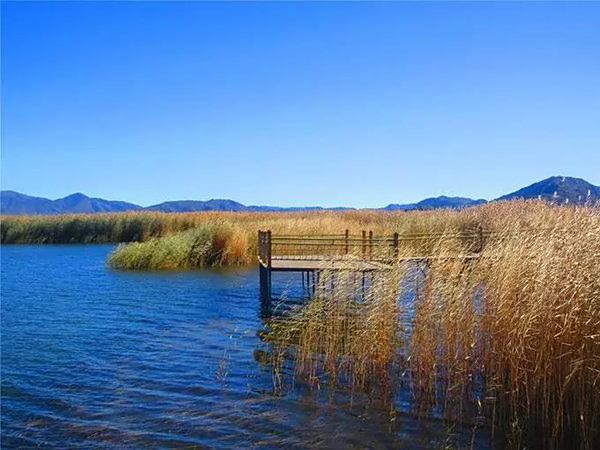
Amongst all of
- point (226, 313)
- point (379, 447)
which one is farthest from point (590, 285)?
point (226, 313)

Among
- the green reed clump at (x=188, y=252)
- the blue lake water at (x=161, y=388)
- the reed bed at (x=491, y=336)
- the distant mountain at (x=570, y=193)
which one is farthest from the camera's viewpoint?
the green reed clump at (x=188, y=252)

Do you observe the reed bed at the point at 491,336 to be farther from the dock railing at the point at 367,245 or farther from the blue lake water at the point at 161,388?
the dock railing at the point at 367,245

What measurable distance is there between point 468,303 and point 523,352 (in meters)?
1.42

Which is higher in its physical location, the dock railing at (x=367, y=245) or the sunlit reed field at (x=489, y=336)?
the dock railing at (x=367, y=245)

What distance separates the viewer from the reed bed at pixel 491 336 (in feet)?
24.2

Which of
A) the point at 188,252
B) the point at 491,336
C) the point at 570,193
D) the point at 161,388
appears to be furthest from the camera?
the point at 188,252

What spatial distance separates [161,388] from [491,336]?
238 inches

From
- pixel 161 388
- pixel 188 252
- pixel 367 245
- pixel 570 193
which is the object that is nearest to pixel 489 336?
pixel 161 388

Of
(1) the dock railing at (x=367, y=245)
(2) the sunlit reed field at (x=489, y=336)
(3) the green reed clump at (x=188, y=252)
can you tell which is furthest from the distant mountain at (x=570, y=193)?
(3) the green reed clump at (x=188, y=252)

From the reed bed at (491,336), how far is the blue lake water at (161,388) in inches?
26.5

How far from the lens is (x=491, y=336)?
840 centimetres

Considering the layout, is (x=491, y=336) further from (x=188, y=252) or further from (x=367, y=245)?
(x=188, y=252)

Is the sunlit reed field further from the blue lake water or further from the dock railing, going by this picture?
the dock railing

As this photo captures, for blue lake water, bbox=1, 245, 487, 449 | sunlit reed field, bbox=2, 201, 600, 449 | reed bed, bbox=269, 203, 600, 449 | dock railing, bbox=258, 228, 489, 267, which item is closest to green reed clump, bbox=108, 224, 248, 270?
dock railing, bbox=258, 228, 489, 267
